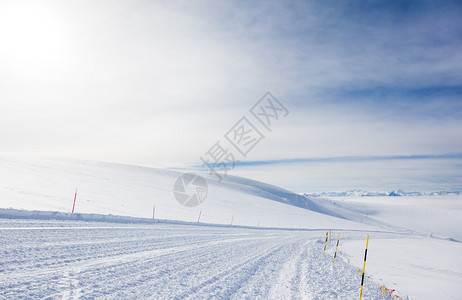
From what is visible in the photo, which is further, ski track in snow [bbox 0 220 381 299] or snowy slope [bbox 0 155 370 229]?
snowy slope [bbox 0 155 370 229]

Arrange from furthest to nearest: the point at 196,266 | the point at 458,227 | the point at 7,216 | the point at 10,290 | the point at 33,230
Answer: the point at 458,227 < the point at 7,216 < the point at 33,230 < the point at 196,266 < the point at 10,290

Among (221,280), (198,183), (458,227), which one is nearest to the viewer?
(221,280)

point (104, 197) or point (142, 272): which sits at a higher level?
point (142, 272)

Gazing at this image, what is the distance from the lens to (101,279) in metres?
5.90

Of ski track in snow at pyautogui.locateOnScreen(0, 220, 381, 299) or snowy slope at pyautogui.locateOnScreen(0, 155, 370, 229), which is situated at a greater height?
ski track in snow at pyautogui.locateOnScreen(0, 220, 381, 299)

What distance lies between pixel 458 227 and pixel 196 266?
5335 inches

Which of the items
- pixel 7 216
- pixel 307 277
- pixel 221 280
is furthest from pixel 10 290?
pixel 7 216

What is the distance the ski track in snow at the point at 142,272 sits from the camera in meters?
5.40

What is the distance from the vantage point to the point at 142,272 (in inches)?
267

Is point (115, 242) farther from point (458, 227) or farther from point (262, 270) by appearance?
point (458, 227)

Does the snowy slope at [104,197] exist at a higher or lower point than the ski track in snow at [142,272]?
lower

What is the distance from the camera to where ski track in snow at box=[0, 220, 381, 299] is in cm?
540

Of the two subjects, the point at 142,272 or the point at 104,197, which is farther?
the point at 104,197

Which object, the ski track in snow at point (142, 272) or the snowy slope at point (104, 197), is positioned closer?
the ski track in snow at point (142, 272)
